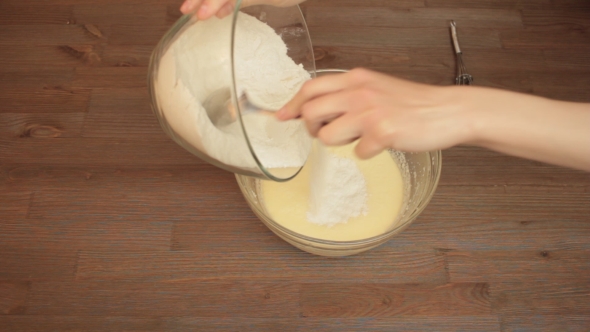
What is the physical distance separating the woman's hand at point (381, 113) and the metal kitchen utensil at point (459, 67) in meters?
0.67

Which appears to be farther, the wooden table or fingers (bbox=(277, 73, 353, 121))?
the wooden table

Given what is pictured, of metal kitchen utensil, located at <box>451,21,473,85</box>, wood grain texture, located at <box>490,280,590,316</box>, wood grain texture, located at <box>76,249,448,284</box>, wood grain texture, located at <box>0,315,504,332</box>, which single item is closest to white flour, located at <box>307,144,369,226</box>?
wood grain texture, located at <box>76,249,448,284</box>

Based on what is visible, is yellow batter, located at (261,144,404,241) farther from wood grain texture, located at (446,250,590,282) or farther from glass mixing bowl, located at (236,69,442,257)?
wood grain texture, located at (446,250,590,282)

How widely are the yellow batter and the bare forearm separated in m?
0.39

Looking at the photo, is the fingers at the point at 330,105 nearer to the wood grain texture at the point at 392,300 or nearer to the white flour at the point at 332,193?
the white flour at the point at 332,193

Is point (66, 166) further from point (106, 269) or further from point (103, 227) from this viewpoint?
point (106, 269)

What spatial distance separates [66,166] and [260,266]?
56 cm

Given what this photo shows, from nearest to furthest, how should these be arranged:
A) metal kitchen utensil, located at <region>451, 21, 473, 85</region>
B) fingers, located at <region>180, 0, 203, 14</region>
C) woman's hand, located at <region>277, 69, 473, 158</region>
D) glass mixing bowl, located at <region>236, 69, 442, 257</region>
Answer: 1. woman's hand, located at <region>277, 69, 473, 158</region>
2. fingers, located at <region>180, 0, 203, 14</region>
3. glass mixing bowl, located at <region>236, 69, 442, 257</region>
4. metal kitchen utensil, located at <region>451, 21, 473, 85</region>

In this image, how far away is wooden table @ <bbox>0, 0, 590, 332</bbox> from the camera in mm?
1050

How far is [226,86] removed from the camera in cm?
76

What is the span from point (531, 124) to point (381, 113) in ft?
0.78

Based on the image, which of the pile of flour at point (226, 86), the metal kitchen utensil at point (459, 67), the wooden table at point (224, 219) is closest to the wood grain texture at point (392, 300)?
the wooden table at point (224, 219)

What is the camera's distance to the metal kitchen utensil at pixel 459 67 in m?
1.36

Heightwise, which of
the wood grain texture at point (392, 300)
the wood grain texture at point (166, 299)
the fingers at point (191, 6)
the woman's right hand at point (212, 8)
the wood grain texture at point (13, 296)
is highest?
the woman's right hand at point (212, 8)
